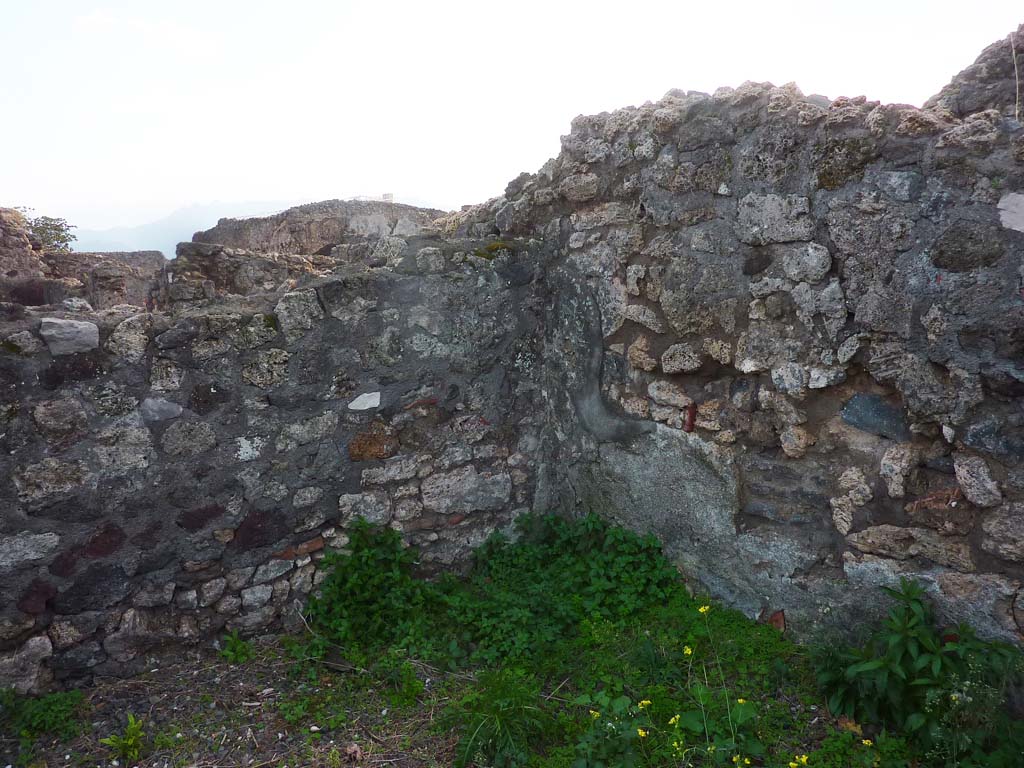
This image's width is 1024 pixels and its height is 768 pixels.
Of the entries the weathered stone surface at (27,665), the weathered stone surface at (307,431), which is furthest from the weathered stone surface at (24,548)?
the weathered stone surface at (307,431)

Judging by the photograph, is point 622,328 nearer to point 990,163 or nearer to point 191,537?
point 990,163

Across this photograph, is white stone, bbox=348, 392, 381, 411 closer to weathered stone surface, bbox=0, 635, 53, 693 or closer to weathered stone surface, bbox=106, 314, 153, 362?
weathered stone surface, bbox=106, 314, 153, 362

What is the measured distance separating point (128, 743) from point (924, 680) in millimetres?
2663

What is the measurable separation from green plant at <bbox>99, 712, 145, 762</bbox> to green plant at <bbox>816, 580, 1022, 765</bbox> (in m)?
2.43

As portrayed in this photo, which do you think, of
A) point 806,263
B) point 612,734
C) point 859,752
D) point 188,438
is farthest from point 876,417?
point 188,438

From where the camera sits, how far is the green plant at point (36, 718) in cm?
237

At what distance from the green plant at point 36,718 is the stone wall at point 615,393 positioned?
8cm

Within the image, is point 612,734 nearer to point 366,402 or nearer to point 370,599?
point 370,599

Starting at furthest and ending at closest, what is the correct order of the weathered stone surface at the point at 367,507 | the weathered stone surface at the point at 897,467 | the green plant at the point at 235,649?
1. the weathered stone surface at the point at 367,507
2. the green plant at the point at 235,649
3. the weathered stone surface at the point at 897,467

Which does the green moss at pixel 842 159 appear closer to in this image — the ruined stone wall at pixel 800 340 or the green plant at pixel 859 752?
the ruined stone wall at pixel 800 340

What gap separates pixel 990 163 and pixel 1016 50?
437mm

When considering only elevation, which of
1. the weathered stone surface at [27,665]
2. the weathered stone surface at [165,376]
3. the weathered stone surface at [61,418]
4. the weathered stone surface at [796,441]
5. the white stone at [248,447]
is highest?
the weathered stone surface at [165,376]

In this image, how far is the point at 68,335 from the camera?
2.54 meters

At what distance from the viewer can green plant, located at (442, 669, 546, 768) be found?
88.4 inches
